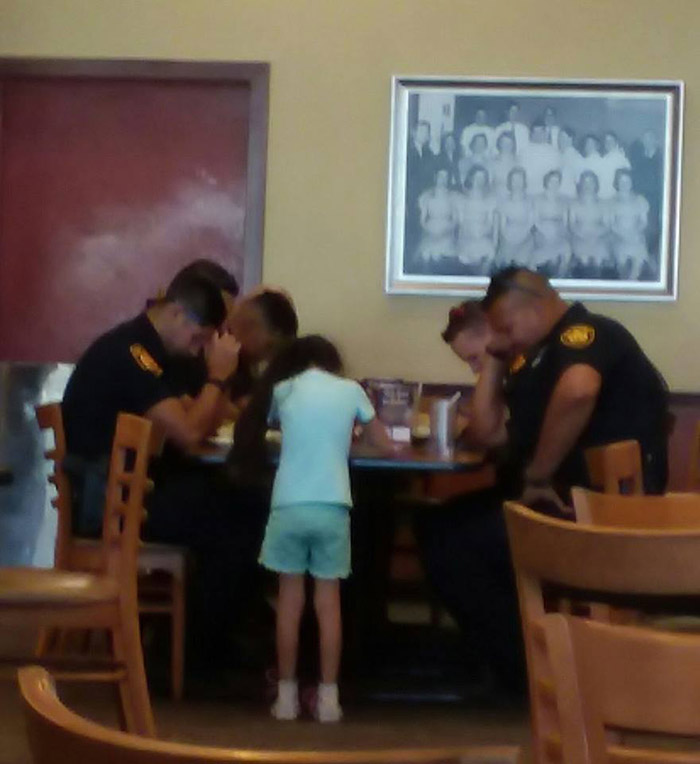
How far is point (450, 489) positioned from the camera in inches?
223

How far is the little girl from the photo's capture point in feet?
12.7

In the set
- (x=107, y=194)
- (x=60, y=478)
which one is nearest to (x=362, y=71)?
(x=107, y=194)

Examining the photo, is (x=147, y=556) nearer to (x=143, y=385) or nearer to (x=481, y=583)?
(x=143, y=385)

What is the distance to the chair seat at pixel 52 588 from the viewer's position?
3.04m

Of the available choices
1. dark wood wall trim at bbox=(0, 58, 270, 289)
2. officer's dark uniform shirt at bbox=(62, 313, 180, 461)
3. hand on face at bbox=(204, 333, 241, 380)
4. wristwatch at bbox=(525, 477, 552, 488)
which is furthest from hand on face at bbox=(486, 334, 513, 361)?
dark wood wall trim at bbox=(0, 58, 270, 289)

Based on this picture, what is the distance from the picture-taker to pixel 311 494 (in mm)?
3859

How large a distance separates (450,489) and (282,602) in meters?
1.77

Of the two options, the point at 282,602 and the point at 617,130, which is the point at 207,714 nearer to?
Result: the point at 282,602

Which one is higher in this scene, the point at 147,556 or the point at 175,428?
the point at 175,428

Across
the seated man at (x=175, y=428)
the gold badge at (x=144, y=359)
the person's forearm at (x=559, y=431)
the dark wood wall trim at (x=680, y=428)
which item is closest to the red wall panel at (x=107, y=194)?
the dark wood wall trim at (x=680, y=428)

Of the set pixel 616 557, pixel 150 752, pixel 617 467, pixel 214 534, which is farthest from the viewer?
pixel 214 534

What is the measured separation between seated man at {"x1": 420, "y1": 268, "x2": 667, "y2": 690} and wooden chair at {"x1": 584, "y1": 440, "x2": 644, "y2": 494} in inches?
33.8

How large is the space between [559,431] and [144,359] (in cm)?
119

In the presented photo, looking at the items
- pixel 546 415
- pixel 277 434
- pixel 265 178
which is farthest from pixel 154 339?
pixel 265 178
